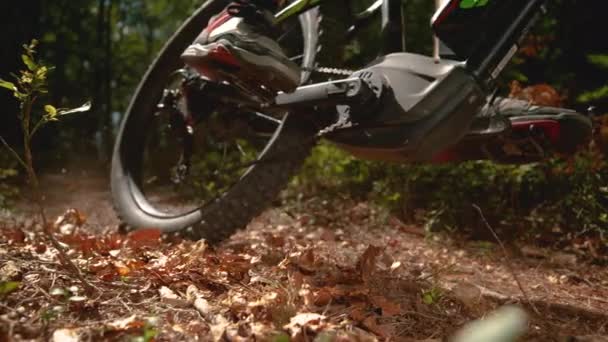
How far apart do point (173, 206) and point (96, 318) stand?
274 centimetres

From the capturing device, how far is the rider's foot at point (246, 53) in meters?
1.93

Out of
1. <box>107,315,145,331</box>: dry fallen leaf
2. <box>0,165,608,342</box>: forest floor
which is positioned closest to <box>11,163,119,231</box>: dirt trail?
<box>0,165,608,342</box>: forest floor

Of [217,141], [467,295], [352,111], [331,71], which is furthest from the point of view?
[217,141]

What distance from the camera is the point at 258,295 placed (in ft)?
4.24

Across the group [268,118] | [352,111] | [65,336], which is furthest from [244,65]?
[65,336]

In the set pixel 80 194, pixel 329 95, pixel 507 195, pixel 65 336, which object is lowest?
pixel 80 194

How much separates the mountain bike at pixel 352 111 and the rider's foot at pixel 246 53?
75mm

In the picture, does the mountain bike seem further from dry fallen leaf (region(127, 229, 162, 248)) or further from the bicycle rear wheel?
dry fallen leaf (region(127, 229, 162, 248))

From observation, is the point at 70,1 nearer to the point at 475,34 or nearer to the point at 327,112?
the point at 327,112

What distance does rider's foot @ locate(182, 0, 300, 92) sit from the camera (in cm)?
193

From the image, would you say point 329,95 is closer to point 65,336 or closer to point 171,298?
point 171,298

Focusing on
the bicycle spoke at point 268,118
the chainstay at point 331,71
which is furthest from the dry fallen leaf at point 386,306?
the bicycle spoke at point 268,118

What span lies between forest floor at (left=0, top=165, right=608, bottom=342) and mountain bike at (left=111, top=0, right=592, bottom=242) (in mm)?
328

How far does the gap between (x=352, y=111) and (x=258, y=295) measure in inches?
31.8
